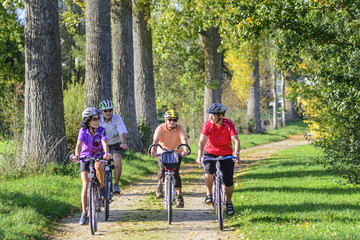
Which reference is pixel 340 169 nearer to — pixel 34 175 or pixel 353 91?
pixel 353 91

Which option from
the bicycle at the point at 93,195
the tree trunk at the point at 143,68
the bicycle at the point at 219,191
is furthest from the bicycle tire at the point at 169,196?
the tree trunk at the point at 143,68

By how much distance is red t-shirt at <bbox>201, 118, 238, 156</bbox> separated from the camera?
8.20 metres

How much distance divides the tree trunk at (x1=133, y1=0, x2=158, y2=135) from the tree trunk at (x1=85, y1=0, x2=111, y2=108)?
5744mm

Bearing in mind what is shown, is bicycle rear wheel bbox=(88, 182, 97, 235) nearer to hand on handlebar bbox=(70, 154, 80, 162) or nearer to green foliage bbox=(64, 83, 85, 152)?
hand on handlebar bbox=(70, 154, 80, 162)

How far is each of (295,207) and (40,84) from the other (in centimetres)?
712

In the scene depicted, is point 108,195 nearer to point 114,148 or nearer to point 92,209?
point 92,209

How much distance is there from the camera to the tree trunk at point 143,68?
20.7 m

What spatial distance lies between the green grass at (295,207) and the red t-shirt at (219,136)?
4.12 ft

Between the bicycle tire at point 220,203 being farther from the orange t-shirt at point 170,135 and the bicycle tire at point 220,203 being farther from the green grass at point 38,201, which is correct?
the green grass at point 38,201

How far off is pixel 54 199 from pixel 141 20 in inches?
515

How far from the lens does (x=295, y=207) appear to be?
28.9ft

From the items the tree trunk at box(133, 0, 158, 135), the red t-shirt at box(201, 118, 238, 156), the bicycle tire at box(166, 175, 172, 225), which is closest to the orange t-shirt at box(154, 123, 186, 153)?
the red t-shirt at box(201, 118, 238, 156)

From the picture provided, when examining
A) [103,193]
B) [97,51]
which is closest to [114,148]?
[103,193]

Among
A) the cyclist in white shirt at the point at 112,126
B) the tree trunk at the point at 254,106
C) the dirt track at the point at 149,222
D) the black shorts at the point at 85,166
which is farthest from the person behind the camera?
the tree trunk at the point at 254,106
